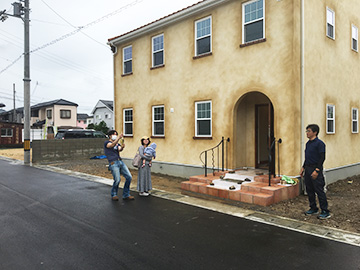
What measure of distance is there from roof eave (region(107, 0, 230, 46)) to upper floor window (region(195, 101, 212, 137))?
352 cm

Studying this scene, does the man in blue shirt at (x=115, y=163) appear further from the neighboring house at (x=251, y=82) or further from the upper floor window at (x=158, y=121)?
the upper floor window at (x=158, y=121)

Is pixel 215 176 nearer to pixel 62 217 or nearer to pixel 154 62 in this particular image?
pixel 62 217

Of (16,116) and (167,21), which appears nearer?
(167,21)

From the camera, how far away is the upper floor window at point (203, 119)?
10.6 m

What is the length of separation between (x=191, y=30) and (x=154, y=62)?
2537 mm

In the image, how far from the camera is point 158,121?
1278 centimetres

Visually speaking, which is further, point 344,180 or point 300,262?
point 344,180

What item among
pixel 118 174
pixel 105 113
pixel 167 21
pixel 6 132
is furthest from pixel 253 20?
pixel 105 113

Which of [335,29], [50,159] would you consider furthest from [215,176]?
[50,159]

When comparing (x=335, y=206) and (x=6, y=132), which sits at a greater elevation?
(x=6, y=132)

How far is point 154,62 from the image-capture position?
42.7 ft

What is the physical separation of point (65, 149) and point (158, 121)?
9.05 m

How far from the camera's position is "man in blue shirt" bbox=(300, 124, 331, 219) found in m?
5.96

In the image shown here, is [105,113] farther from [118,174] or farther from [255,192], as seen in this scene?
[255,192]
